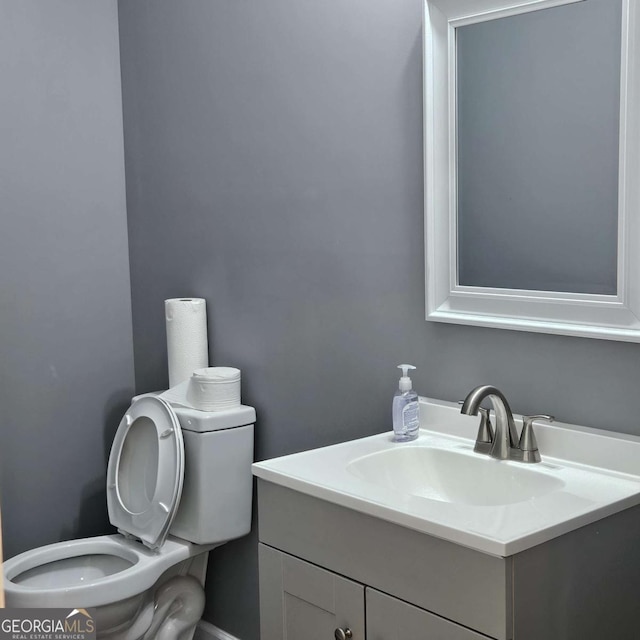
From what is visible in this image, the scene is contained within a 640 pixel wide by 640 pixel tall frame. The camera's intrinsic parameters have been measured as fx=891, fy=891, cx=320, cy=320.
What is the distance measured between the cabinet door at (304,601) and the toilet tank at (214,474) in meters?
0.59

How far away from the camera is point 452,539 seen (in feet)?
4.76

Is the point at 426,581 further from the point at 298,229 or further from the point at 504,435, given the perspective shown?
the point at 298,229

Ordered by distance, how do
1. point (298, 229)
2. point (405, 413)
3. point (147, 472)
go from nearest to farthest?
point (405, 413) < point (298, 229) < point (147, 472)

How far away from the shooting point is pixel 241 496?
253cm

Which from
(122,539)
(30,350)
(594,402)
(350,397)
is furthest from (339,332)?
(30,350)

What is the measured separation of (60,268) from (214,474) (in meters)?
0.90

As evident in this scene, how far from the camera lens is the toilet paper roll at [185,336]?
2648 millimetres

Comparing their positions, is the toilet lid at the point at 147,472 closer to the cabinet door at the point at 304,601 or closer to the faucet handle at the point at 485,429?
the cabinet door at the point at 304,601

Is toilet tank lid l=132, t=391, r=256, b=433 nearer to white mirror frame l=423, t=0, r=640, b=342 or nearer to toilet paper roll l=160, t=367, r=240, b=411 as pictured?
toilet paper roll l=160, t=367, r=240, b=411

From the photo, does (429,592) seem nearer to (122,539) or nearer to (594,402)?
(594,402)

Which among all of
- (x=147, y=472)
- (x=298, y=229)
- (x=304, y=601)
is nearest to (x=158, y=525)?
(x=147, y=472)

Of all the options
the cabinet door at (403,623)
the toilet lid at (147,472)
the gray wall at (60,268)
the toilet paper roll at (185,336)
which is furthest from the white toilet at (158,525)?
the cabinet door at (403,623)

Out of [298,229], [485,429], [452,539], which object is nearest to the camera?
[452,539]

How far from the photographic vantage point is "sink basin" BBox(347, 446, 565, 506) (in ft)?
5.82
